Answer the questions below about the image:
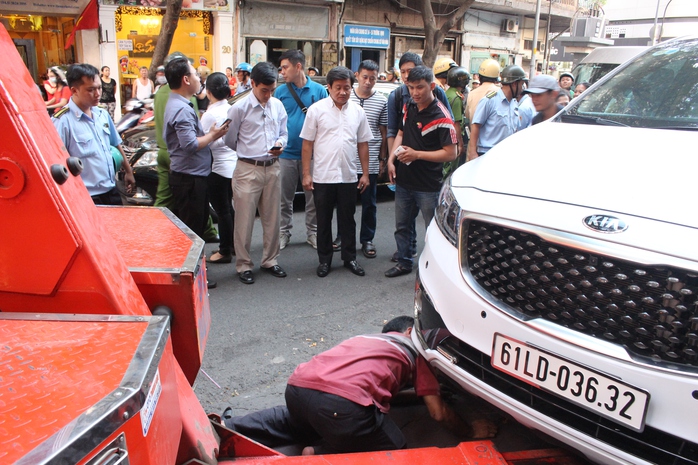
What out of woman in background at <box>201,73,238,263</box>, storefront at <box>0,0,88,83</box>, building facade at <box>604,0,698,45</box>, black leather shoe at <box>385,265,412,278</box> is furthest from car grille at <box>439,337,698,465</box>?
building facade at <box>604,0,698,45</box>

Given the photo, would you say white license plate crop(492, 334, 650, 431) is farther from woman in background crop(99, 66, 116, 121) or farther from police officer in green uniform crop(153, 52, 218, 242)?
woman in background crop(99, 66, 116, 121)

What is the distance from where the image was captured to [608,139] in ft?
8.34

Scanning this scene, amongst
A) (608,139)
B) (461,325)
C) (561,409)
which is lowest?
(561,409)

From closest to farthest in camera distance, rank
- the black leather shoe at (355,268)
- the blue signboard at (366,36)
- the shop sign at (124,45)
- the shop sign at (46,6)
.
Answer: the black leather shoe at (355,268) < the shop sign at (46,6) < the shop sign at (124,45) < the blue signboard at (366,36)

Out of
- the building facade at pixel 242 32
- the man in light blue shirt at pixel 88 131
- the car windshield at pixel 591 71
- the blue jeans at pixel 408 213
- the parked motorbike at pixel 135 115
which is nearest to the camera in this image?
the man in light blue shirt at pixel 88 131

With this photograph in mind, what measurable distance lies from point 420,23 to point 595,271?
2311 cm

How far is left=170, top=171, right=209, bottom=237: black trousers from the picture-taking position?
15.9 ft

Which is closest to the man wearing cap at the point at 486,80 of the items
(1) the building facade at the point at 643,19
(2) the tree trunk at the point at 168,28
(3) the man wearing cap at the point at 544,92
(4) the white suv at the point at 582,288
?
(3) the man wearing cap at the point at 544,92

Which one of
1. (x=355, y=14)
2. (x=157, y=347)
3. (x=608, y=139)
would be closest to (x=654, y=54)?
(x=608, y=139)

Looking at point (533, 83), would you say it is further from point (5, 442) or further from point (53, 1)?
point (53, 1)

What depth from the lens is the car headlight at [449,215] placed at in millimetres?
2406

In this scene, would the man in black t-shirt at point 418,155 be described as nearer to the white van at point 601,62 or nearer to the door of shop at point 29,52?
the white van at point 601,62

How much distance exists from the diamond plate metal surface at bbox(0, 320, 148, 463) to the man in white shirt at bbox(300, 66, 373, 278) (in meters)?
3.70

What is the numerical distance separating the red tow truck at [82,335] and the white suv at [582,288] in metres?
0.45
